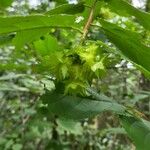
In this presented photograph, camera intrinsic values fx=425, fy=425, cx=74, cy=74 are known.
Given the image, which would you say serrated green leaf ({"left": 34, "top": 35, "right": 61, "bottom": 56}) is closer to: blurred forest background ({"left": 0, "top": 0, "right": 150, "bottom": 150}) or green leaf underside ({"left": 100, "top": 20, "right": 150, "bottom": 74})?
green leaf underside ({"left": 100, "top": 20, "right": 150, "bottom": 74})

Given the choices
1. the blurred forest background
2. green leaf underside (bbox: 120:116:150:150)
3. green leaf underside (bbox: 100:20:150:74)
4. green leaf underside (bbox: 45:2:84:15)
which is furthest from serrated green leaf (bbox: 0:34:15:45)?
the blurred forest background

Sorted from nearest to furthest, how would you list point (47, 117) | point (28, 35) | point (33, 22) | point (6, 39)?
point (33, 22) < point (28, 35) < point (6, 39) < point (47, 117)

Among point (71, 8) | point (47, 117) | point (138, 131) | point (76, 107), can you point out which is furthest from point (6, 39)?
point (47, 117)

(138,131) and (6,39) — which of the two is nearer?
(138,131)

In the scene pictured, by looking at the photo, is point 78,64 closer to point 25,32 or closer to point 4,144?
point 25,32

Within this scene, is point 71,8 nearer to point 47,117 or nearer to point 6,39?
point 6,39

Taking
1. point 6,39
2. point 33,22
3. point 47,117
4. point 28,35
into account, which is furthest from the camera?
point 47,117

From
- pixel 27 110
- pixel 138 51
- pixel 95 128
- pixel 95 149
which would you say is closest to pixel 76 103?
pixel 138 51

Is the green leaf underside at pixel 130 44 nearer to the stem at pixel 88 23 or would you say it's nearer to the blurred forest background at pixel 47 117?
the stem at pixel 88 23
